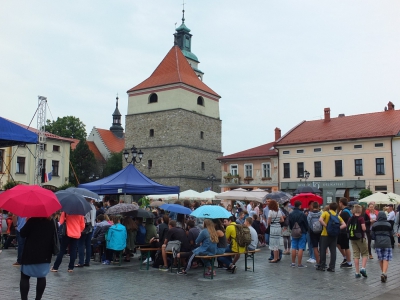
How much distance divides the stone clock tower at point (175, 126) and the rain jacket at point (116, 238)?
1716 inches

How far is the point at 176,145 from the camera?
57531 mm

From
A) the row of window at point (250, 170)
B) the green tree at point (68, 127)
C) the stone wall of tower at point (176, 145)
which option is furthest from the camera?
the green tree at point (68, 127)

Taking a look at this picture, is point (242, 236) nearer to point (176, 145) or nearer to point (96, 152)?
point (176, 145)

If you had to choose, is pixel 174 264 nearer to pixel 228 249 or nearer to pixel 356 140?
pixel 228 249

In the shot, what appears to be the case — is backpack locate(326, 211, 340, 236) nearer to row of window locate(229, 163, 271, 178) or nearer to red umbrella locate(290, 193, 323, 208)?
red umbrella locate(290, 193, 323, 208)

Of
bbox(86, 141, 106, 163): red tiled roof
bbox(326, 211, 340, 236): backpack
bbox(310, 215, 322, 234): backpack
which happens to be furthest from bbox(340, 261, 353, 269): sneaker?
bbox(86, 141, 106, 163): red tiled roof

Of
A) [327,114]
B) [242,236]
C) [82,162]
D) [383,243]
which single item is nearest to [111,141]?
[82,162]

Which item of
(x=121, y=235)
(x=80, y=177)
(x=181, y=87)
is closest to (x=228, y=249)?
(x=121, y=235)

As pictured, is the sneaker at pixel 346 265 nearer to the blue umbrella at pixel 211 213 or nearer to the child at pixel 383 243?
the child at pixel 383 243

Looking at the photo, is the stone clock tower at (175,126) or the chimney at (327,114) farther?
the stone clock tower at (175,126)

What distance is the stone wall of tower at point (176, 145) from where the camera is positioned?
57.2 m

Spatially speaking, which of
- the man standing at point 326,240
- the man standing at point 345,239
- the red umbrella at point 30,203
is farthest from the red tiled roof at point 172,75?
the red umbrella at point 30,203

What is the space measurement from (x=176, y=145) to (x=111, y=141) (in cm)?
2889

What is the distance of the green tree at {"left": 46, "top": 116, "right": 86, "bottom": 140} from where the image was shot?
6925 cm
